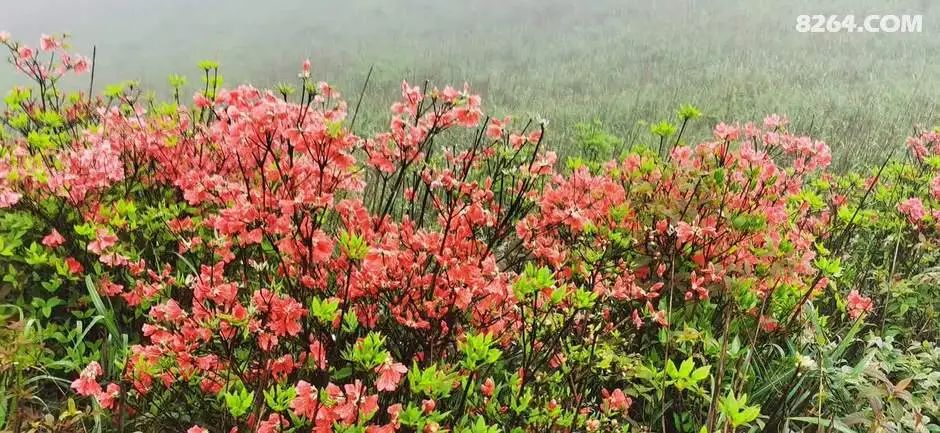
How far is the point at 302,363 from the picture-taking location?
2.07 m

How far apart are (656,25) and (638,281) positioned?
508 inches

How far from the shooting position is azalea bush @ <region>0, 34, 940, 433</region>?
1957mm

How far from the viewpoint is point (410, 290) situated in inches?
83.1

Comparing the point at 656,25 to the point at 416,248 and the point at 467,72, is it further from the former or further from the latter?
the point at 416,248

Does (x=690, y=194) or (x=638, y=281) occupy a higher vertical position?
(x=690, y=194)

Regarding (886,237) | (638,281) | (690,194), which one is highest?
(690,194)

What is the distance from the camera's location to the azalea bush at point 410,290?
6.42 feet

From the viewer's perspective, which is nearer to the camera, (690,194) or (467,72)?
(690,194)

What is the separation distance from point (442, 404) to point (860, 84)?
11.1 metres

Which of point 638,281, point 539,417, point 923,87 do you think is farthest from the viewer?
point 923,87

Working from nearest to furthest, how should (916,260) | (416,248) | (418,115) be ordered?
(416,248), (418,115), (916,260)

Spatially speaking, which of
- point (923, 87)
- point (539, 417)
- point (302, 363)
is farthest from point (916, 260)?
point (923, 87)

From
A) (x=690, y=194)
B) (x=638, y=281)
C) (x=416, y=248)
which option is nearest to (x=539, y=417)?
(x=416, y=248)

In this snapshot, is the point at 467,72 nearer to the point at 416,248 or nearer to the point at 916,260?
the point at 916,260
